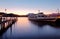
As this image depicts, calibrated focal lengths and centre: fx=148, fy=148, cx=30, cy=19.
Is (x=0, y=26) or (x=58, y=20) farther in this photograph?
(x=58, y=20)

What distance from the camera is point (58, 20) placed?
2466 cm

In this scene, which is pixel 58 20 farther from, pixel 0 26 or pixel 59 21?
pixel 0 26

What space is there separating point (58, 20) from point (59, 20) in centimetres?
55

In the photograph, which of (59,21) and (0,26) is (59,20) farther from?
(0,26)

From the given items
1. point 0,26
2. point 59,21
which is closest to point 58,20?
point 59,21

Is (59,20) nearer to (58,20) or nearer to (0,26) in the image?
(58,20)

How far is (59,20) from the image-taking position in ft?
79.1

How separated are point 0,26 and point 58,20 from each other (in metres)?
15.7

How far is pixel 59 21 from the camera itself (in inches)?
955

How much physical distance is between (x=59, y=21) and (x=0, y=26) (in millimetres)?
15373

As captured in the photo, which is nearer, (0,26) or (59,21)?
(0,26)

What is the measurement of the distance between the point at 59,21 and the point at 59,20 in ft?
0.75

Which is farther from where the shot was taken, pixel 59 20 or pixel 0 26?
pixel 59 20

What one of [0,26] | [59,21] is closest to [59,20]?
[59,21]
